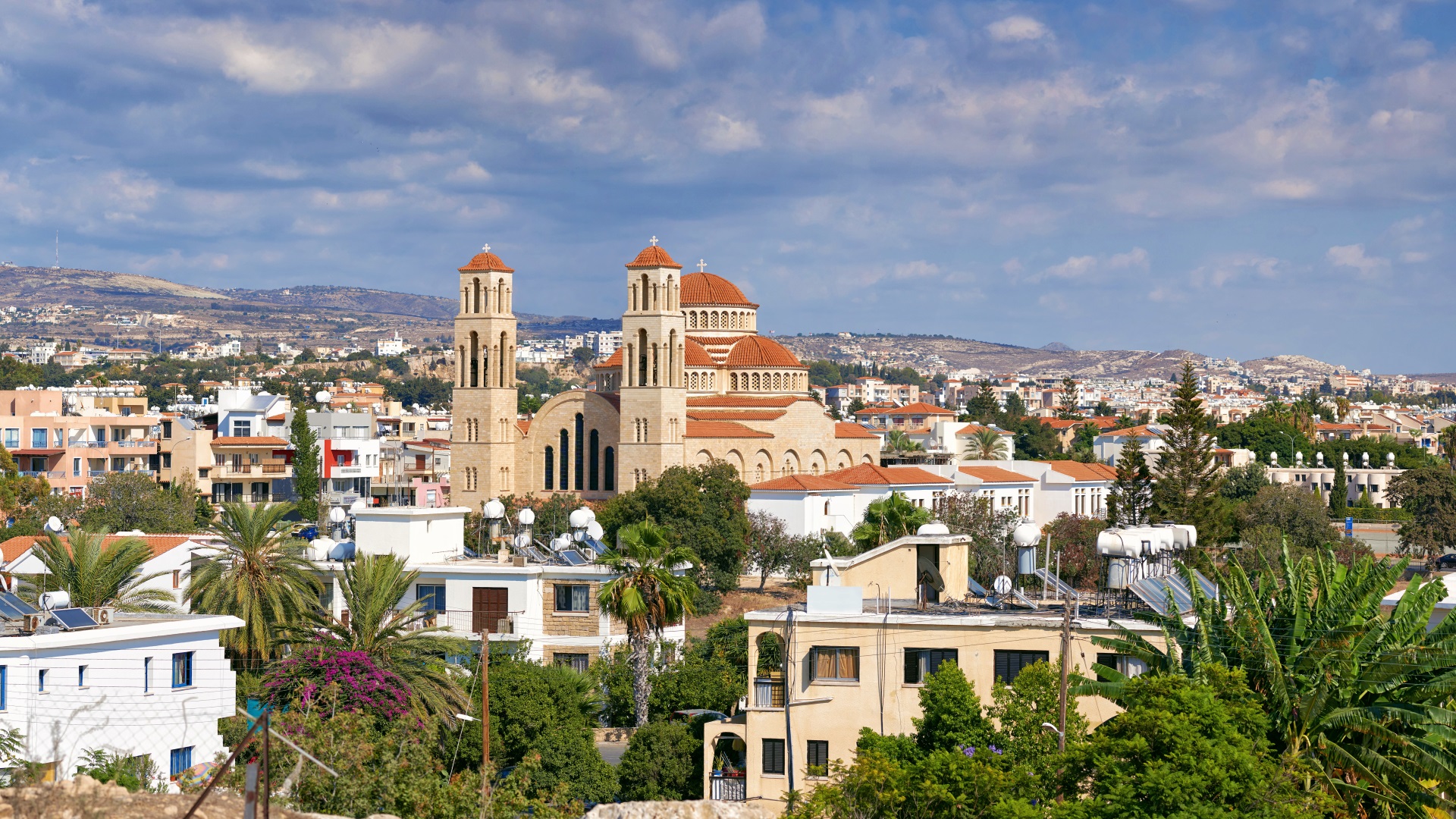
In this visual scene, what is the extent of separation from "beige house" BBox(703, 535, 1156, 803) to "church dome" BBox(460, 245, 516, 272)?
50034 millimetres

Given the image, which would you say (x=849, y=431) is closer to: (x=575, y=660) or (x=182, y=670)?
(x=575, y=660)

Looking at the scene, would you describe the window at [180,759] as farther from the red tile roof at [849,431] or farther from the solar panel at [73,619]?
the red tile roof at [849,431]

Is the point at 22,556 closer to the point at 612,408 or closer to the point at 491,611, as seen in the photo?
the point at 491,611

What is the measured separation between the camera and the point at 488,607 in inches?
1329

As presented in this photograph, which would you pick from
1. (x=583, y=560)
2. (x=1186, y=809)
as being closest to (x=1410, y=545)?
(x=583, y=560)

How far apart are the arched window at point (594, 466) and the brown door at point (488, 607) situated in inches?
1532

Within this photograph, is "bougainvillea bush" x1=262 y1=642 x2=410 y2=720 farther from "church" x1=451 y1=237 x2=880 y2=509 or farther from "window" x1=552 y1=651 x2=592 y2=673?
"church" x1=451 y1=237 x2=880 y2=509

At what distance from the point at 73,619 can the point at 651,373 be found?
4807 centimetres

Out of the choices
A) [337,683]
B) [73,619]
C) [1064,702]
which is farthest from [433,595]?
[1064,702]

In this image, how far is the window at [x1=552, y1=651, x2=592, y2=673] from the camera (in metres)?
34.3

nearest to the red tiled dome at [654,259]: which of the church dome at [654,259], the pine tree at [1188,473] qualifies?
the church dome at [654,259]

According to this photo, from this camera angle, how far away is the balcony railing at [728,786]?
81.7 ft

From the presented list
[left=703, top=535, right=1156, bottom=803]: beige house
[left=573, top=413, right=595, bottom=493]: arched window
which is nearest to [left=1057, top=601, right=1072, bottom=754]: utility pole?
[left=703, top=535, right=1156, bottom=803]: beige house

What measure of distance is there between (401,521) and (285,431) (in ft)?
177
